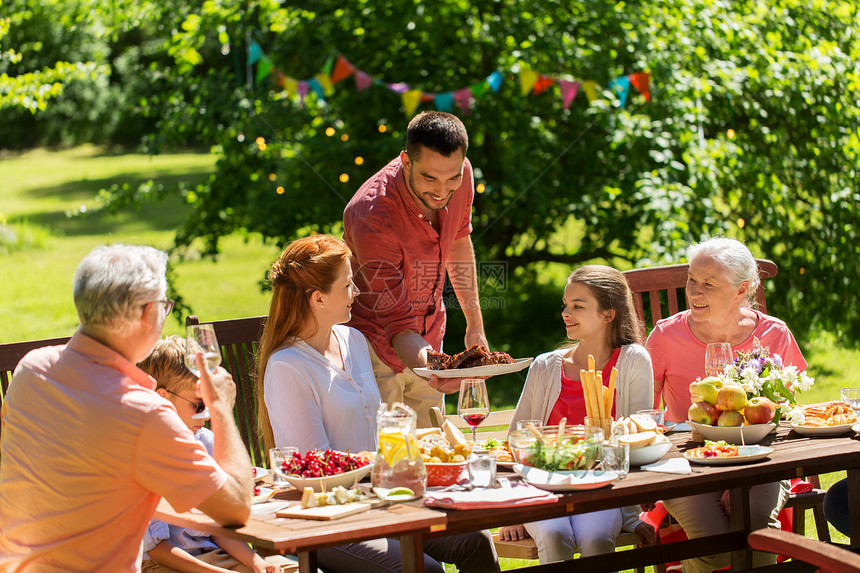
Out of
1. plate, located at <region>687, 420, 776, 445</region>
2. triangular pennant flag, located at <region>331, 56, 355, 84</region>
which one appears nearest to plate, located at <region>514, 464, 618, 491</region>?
plate, located at <region>687, 420, 776, 445</region>

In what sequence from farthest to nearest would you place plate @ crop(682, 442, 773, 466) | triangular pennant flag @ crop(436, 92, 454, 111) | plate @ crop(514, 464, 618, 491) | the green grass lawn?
1. the green grass lawn
2. triangular pennant flag @ crop(436, 92, 454, 111)
3. plate @ crop(682, 442, 773, 466)
4. plate @ crop(514, 464, 618, 491)

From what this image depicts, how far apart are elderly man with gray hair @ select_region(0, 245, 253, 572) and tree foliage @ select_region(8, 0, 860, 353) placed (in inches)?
195

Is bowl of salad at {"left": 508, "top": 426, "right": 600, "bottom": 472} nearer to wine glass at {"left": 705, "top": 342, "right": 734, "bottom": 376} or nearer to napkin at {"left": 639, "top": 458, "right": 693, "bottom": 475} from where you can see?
napkin at {"left": 639, "top": 458, "right": 693, "bottom": 475}

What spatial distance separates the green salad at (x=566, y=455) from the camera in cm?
272

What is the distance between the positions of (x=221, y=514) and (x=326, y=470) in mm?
374

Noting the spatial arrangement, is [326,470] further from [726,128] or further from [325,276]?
[726,128]

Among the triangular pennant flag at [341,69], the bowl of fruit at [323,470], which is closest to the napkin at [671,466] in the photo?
the bowl of fruit at [323,470]

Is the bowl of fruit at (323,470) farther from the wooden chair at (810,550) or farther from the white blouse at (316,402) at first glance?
the wooden chair at (810,550)

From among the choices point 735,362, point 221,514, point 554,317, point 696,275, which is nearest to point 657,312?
point 696,275

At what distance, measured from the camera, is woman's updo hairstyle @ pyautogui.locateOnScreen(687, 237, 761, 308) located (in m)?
3.94

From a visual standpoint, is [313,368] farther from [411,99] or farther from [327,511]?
[411,99]

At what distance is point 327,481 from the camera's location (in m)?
2.65

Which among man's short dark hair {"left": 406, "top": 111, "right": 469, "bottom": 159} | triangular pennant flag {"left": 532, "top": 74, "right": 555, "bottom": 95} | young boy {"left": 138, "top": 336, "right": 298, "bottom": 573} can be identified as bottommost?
young boy {"left": 138, "top": 336, "right": 298, "bottom": 573}

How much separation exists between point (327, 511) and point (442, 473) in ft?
1.26
